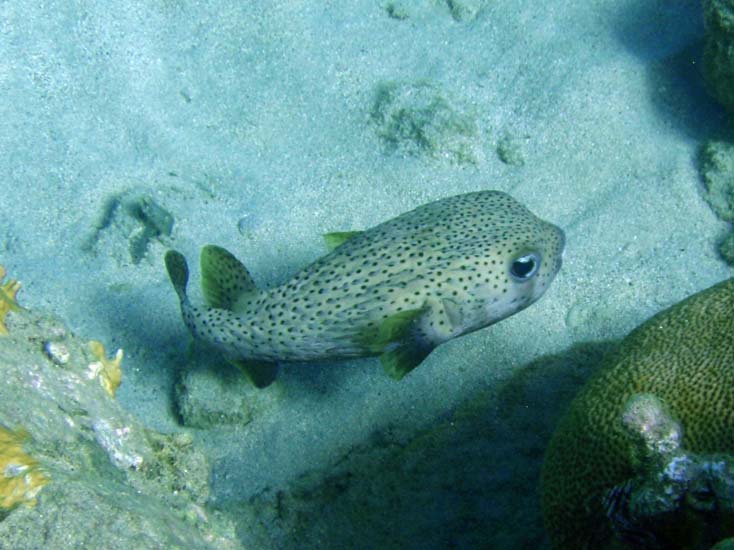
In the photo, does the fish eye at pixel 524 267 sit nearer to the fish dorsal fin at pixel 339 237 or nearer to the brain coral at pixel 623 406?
the brain coral at pixel 623 406

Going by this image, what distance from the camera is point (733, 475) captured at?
212cm

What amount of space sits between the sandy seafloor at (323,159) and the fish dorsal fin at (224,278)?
1.13 meters

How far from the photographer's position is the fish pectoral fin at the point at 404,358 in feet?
11.5

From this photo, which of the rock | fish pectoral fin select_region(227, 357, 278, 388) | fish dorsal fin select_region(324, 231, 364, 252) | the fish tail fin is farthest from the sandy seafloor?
fish dorsal fin select_region(324, 231, 364, 252)

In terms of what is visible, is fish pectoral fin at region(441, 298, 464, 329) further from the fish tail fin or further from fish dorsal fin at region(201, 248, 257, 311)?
the fish tail fin

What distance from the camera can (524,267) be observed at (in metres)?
3.53

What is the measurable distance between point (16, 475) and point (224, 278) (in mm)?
1909

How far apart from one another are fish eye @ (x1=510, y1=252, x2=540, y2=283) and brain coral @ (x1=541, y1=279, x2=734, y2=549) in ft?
2.29

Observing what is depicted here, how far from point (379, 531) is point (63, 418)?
7.12 feet

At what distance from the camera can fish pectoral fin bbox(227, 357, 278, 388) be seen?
405 cm

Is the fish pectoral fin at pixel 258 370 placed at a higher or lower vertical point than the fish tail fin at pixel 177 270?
lower

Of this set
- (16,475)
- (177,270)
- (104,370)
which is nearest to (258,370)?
(177,270)

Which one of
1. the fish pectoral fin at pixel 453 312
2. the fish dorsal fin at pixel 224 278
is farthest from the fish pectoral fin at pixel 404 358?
the fish dorsal fin at pixel 224 278

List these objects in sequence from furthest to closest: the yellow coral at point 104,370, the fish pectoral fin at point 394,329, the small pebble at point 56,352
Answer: the yellow coral at point 104,370 < the small pebble at point 56,352 < the fish pectoral fin at point 394,329
